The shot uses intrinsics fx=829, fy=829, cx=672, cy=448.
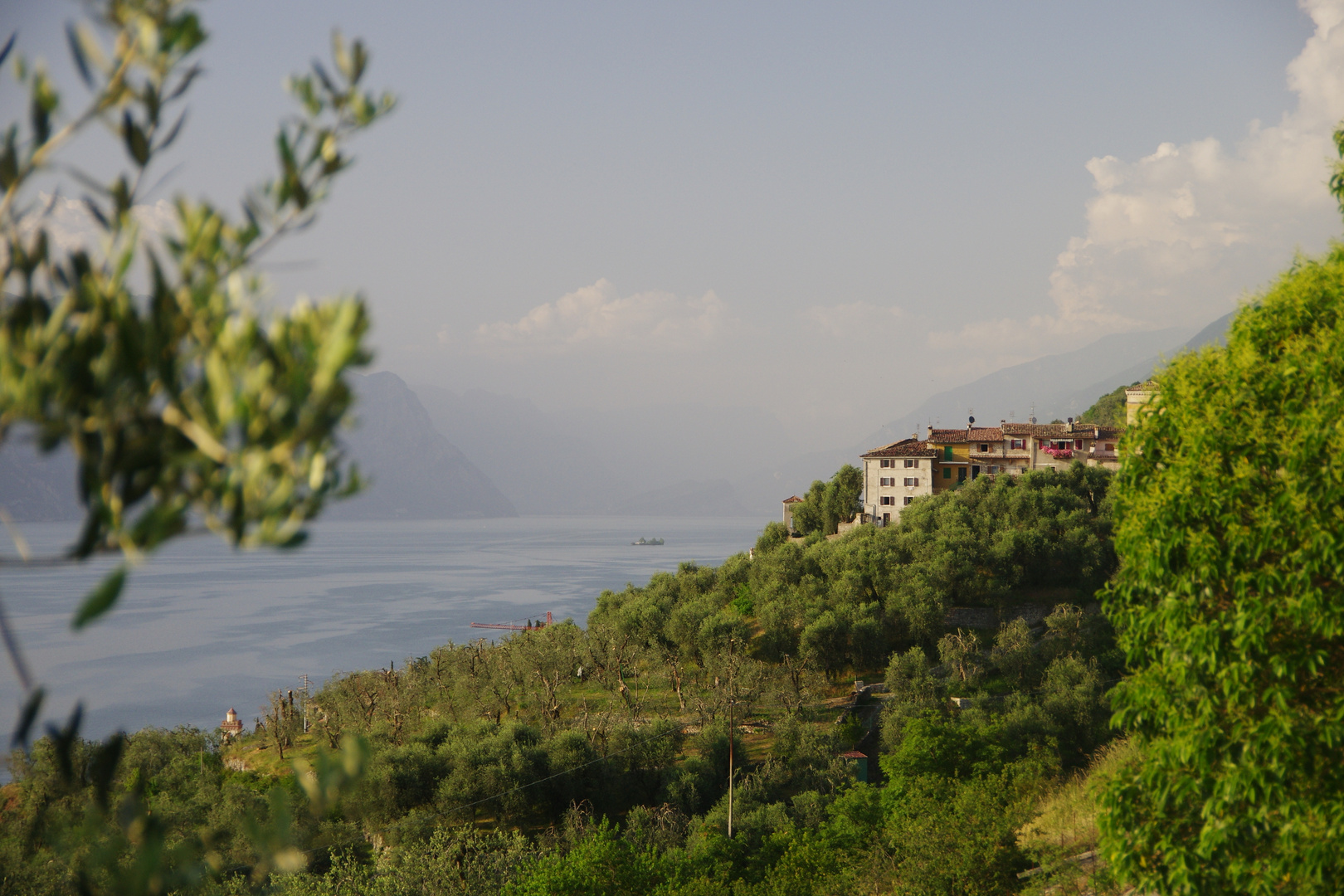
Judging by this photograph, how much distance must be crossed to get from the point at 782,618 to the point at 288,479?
133 ft

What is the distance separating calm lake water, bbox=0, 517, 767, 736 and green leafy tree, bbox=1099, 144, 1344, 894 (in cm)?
3534

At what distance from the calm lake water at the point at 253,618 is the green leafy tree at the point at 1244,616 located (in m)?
35.3

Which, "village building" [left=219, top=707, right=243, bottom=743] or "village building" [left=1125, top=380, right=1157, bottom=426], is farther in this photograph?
"village building" [left=219, top=707, right=243, bottom=743]

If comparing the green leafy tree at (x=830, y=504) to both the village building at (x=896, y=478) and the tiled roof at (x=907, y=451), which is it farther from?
the tiled roof at (x=907, y=451)

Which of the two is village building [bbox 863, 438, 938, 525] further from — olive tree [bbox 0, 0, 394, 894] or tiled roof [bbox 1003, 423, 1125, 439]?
olive tree [bbox 0, 0, 394, 894]

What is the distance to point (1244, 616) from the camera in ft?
22.6

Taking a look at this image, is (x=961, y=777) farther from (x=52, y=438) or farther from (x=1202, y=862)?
(x=52, y=438)

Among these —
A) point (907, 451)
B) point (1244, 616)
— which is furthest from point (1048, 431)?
point (1244, 616)

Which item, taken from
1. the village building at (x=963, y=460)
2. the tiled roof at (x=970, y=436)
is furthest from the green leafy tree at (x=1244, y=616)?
the tiled roof at (x=970, y=436)

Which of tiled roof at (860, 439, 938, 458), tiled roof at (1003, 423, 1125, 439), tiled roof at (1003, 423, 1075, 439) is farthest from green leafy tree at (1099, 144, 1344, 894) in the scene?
tiled roof at (1003, 423, 1075, 439)

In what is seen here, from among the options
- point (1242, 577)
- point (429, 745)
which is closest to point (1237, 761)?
point (1242, 577)

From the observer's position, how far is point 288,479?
2213 mm

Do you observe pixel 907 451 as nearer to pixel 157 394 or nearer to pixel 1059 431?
pixel 1059 431

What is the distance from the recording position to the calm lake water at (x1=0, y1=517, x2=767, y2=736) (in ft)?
213
